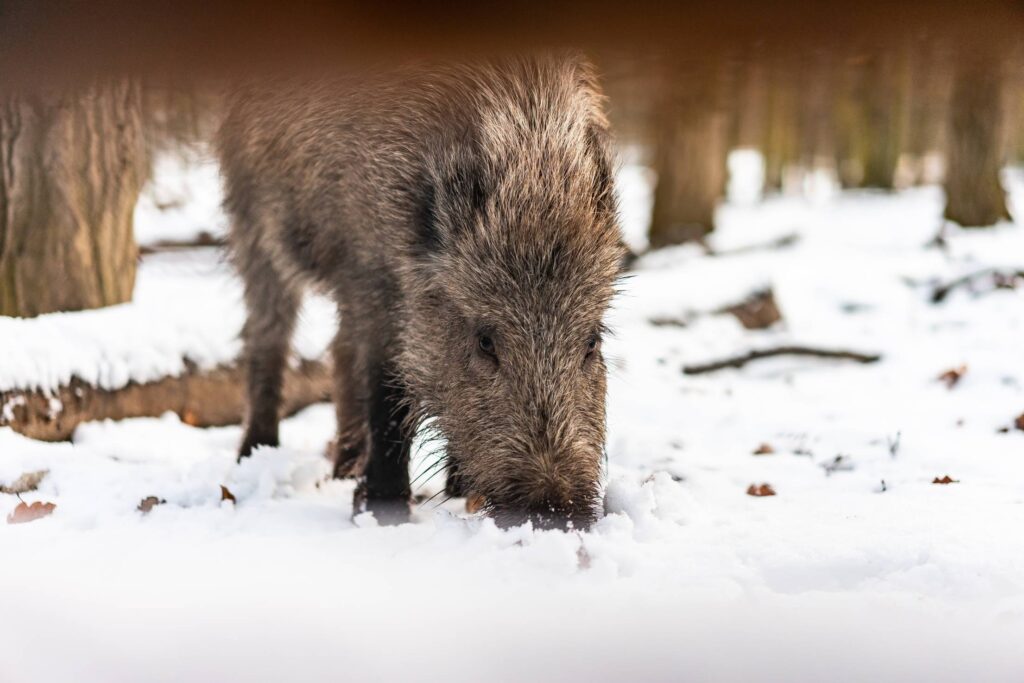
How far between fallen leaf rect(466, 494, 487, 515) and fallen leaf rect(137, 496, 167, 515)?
111 centimetres

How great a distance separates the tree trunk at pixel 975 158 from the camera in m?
9.11

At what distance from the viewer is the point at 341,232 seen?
12.5 feet

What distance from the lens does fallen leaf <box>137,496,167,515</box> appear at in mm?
3334

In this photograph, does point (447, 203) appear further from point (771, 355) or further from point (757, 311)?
point (757, 311)

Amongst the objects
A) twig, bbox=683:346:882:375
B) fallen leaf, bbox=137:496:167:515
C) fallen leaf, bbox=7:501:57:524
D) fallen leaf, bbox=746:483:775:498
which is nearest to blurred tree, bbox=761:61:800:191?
twig, bbox=683:346:882:375

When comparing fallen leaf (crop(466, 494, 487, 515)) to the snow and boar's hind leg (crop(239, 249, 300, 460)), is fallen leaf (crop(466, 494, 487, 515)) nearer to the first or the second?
the snow

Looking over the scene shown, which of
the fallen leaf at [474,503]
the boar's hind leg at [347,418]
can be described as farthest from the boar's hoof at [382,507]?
the boar's hind leg at [347,418]

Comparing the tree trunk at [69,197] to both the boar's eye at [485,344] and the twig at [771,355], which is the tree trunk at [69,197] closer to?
the boar's eye at [485,344]

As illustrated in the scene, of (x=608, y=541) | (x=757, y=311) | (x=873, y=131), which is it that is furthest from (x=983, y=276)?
(x=873, y=131)

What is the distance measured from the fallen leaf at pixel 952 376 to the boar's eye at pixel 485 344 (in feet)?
10.9

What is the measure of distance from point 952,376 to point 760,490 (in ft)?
7.79

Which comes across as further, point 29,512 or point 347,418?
point 347,418

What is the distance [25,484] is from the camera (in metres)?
3.32

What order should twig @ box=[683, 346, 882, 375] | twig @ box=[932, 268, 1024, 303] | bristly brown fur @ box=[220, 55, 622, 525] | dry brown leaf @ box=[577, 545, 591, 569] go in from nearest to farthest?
dry brown leaf @ box=[577, 545, 591, 569] < bristly brown fur @ box=[220, 55, 622, 525] < twig @ box=[683, 346, 882, 375] < twig @ box=[932, 268, 1024, 303]
